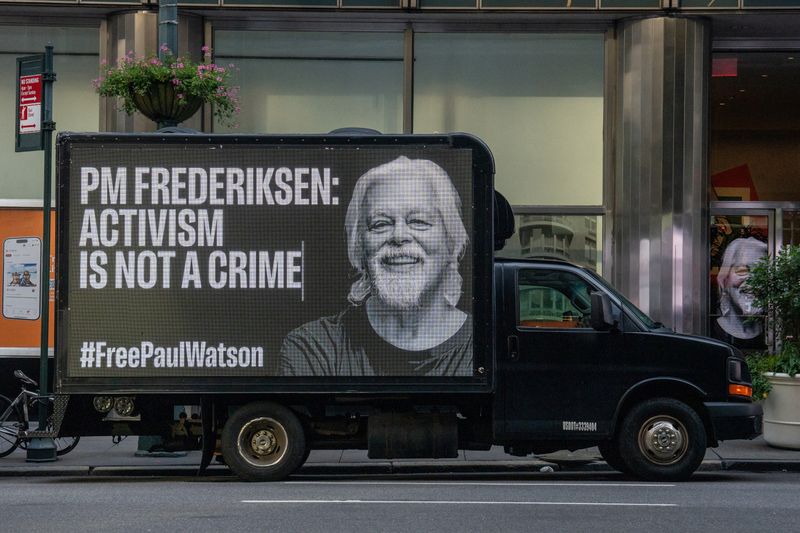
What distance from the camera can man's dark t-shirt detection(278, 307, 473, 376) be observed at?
1116cm

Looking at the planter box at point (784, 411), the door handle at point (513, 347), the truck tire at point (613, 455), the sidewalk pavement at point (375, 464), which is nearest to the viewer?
the door handle at point (513, 347)

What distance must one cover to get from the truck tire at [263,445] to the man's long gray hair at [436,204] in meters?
1.61

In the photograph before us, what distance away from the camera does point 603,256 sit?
1689cm

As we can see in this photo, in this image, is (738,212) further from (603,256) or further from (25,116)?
(25,116)

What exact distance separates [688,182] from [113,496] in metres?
9.61

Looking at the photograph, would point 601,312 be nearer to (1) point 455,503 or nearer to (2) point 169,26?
(1) point 455,503

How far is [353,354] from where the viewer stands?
1116 cm

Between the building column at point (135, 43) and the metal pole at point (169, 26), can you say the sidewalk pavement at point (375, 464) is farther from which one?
the building column at point (135, 43)

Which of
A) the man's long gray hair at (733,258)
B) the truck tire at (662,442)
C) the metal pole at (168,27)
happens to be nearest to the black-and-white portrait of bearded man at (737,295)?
the man's long gray hair at (733,258)

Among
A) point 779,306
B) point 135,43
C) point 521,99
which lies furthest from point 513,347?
point 135,43

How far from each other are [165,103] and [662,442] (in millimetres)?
6486

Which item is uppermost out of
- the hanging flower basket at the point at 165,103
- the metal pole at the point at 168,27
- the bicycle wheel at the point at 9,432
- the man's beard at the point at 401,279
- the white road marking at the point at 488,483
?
the metal pole at the point at 168,27

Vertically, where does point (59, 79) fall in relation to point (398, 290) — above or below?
above

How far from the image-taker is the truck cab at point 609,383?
11352 millimetres
